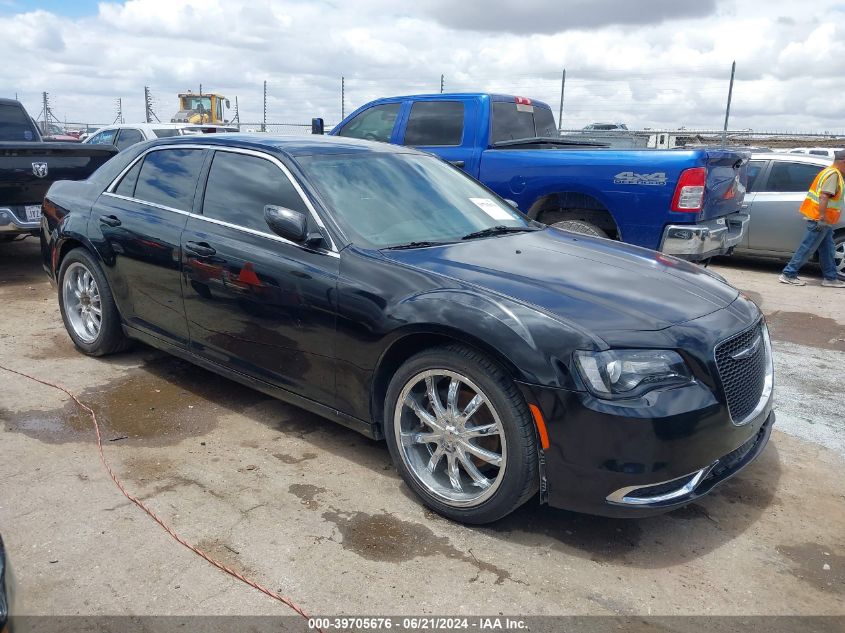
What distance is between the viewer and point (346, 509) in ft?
10.9

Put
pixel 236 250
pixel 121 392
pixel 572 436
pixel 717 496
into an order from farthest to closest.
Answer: pixel 121 392
pixel 236 250
pixel 717 496
pixel 572 436

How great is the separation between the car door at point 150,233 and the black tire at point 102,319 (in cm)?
12

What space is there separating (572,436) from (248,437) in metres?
2.00

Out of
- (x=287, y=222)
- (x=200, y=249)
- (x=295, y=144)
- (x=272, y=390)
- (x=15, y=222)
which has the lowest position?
(x=272, y=390)

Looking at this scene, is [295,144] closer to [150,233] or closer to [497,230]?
[150,233]

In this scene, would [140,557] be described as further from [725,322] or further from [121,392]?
[725,322]

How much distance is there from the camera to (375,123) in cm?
841

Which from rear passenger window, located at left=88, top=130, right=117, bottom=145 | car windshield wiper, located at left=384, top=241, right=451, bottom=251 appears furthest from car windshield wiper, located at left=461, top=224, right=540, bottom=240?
rear passenger window, located at left=88, top=130, right=117, bottom=145

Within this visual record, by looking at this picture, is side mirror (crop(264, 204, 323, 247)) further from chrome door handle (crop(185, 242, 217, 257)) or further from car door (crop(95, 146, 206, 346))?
car door (crop(95, 146, 206, 346))

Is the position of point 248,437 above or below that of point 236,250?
below

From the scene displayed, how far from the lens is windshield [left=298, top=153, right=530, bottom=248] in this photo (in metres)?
3.75

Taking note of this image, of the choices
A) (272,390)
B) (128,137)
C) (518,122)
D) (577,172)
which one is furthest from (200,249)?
(128,137)

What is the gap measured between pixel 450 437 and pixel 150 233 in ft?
8.00

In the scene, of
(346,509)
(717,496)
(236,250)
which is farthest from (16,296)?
(717,496)
